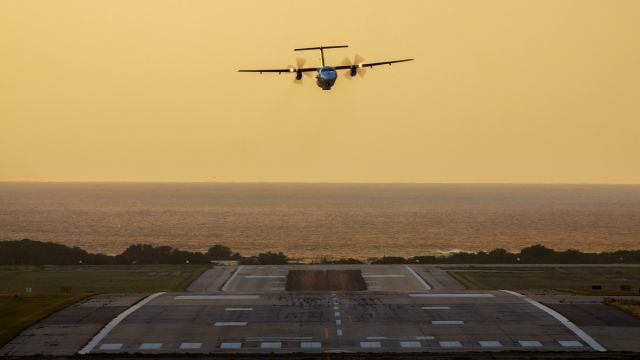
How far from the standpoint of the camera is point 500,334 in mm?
65312

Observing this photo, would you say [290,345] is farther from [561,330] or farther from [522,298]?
[522,298]

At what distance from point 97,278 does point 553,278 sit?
192 ft

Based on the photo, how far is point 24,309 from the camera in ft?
246

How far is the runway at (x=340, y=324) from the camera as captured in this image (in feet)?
203

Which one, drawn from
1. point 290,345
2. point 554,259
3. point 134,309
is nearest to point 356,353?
point 290,345

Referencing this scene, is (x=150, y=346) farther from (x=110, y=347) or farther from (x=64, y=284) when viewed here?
(x=64, y=284)

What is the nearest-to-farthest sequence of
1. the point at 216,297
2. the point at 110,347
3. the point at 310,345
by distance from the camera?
the point at 110,347 → the point at 310,345 → the point at 216,297

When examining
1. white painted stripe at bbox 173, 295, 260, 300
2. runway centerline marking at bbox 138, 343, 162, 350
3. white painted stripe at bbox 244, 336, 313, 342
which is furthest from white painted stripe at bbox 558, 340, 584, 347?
white painted stripe at bbox 173, 295, 260, 300

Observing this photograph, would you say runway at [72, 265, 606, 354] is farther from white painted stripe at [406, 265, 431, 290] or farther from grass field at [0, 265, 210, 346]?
white painted stripe at [406, 265, 431, 290]

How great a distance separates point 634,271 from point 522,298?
132 ft

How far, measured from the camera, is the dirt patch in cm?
9688

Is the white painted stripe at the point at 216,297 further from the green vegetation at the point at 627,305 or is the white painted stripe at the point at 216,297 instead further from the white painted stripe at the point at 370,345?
the green vegetation at the point at 627,305

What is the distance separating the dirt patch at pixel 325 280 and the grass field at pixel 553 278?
515 inches

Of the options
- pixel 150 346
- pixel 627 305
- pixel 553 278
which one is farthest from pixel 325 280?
pixel 150 346
